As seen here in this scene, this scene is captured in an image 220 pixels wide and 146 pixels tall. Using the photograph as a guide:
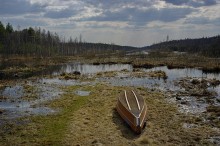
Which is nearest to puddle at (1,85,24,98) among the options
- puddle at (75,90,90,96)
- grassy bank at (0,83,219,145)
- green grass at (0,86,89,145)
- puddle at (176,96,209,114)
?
puddle at (75,90,90,96)

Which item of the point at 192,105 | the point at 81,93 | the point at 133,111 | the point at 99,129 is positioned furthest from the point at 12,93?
the point at 192,105

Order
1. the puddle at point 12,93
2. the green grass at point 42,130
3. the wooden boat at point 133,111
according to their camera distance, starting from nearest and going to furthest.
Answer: the green grass at point 42,130
the wooden boat at point 133,111
the puddle at point 12,93

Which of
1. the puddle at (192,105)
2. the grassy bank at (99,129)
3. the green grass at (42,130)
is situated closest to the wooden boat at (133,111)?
the grassy bank at (99,129)

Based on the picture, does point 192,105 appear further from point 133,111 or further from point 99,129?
point 99,129

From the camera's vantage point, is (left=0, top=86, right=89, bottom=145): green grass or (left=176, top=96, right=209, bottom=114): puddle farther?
(left=176, top=96, right=209, bottom=114): puddle

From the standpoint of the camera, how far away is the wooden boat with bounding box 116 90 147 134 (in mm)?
22587

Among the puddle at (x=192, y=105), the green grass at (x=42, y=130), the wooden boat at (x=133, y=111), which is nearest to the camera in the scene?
the green grass at (x=42, y=130)

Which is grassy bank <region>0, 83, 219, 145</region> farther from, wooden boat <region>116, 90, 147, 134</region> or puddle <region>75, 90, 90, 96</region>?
puddle <region>75, 90, 90, 96</region>

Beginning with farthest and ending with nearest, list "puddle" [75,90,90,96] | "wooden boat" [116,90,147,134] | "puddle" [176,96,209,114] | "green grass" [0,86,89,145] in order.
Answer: "puddle" [75,90,90,96]
"puddle" [176,96,209,114]
"wooden boat" [116,90,147,134]
"green grass" [0,86,89,145]

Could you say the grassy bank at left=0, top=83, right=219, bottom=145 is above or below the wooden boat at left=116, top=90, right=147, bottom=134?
below

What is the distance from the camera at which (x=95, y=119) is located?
85.8 feet

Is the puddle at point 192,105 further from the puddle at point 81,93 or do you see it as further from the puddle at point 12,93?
the puddle at point 12,93

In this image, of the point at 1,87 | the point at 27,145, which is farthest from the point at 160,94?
the point at 1,87

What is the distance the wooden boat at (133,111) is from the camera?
2259 cm
